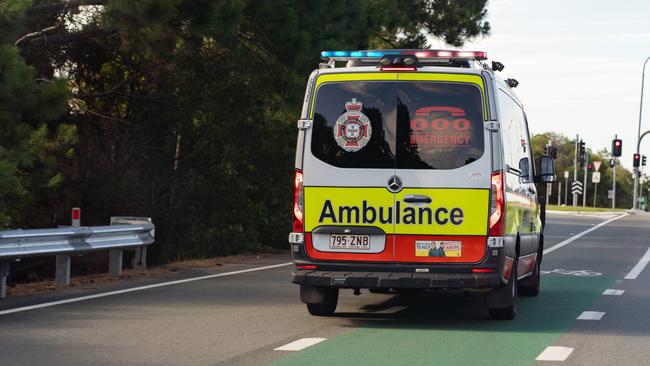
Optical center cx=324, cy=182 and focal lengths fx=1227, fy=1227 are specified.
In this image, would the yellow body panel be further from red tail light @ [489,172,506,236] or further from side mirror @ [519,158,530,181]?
side mirror @ [519,158,530,181]

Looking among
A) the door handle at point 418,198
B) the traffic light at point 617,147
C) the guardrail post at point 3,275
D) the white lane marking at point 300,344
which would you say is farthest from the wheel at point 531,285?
the traffic light at point 617,147

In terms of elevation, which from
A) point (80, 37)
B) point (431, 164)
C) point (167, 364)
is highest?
point (80, 37)

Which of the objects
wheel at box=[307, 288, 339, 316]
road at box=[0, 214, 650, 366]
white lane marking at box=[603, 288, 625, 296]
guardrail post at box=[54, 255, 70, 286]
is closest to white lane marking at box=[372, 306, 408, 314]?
road at box=[0, 214, 650, 366]

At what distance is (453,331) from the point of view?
37.4 ft

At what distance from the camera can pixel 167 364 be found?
898 cm

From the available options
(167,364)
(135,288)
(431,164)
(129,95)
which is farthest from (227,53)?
(167,364)

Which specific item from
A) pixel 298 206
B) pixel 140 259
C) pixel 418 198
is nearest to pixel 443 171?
pixel 418 198

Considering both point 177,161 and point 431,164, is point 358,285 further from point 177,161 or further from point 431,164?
point 177,161

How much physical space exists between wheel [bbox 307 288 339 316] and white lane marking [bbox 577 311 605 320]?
258 centimetres

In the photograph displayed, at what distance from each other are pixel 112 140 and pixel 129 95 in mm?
1318

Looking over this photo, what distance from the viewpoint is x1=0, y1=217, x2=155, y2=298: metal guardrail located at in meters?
13.6

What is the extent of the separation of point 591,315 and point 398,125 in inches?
128

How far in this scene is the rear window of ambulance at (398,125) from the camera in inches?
449

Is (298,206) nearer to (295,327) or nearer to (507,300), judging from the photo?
(295,327)
